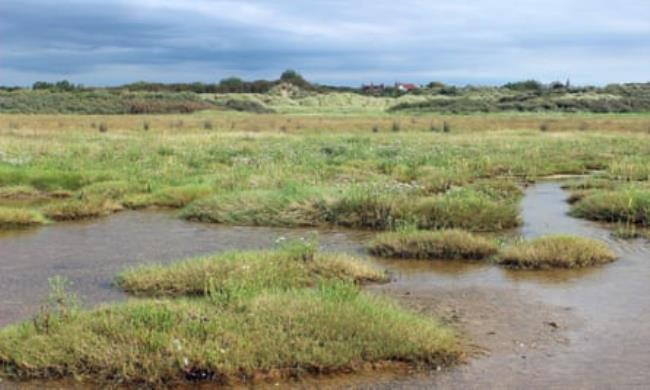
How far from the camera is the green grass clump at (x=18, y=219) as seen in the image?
52.2 feet

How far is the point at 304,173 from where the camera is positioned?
75.3 ft

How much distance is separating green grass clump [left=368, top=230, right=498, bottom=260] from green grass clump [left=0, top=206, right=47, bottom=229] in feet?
23.9

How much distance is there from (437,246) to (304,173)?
1070cm

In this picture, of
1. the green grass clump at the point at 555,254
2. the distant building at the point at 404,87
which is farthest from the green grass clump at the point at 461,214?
the distant building at the point at 404,87

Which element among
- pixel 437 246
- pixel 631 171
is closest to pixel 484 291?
pixel 437 246

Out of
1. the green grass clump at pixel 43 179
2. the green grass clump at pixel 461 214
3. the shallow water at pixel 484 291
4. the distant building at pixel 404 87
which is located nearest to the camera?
the shallow water at pixel 484 291

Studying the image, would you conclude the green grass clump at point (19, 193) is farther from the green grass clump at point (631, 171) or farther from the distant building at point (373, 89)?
the distant building at point (373, 89)

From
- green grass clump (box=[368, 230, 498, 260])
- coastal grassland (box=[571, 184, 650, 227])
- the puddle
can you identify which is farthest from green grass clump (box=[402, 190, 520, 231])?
coastal grassland (box=[571, 184, 650, 227])

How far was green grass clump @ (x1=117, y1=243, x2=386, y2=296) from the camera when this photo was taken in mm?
10047

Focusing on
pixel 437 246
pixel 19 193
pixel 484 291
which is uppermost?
pixel 437 246

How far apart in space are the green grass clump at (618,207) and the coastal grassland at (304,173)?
1.69 m

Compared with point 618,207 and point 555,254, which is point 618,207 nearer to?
point 618,207

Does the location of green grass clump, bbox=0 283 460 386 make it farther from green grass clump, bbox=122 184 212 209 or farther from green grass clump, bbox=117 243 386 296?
green grass clump, bbox=122 184 212 209

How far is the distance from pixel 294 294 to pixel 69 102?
8246cm
